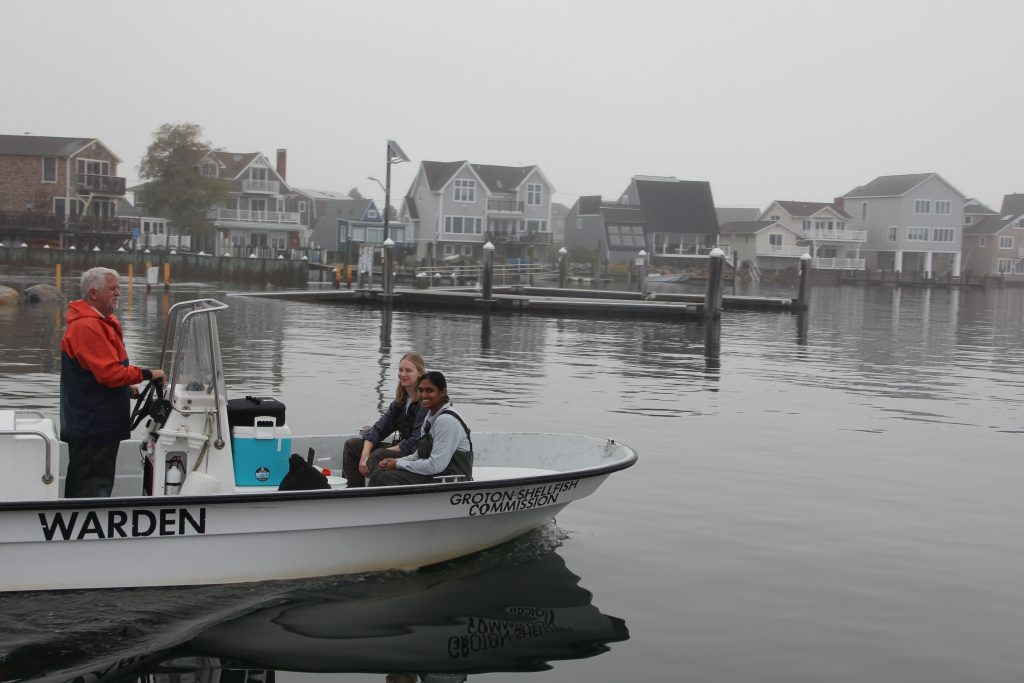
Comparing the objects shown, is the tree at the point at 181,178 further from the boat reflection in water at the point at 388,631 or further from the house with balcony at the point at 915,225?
the boat reflection in water at the point at 388,631

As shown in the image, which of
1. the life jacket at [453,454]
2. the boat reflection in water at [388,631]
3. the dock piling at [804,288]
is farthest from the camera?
the dock piling at [804,288]

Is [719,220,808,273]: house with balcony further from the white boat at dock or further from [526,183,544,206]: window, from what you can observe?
[526,183,544,206]: window

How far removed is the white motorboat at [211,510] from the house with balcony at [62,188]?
6751 centimetres

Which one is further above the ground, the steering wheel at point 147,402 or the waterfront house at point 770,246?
the waterfront house at point 770,246

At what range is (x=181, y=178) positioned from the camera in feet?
268

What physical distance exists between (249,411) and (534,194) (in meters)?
90.8

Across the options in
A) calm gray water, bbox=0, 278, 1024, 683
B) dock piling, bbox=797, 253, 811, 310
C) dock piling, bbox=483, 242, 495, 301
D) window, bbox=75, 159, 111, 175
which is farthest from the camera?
window, bbox=75, 159, 111, 175

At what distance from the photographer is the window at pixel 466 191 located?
310ft

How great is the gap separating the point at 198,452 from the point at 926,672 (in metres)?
5.34

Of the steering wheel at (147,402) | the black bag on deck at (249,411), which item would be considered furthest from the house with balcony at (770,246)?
the steering wheel at (147,402)

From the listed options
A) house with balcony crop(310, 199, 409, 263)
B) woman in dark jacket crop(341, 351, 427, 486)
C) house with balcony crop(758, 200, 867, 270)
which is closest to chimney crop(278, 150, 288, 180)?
house with balcony crop(310, 199, 409, 263)

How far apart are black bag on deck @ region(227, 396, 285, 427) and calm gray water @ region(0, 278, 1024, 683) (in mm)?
1361

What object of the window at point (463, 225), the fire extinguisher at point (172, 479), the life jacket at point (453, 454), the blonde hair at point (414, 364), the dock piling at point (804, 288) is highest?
the window at point (463, 225)

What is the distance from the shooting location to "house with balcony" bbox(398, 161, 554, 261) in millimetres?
94188
